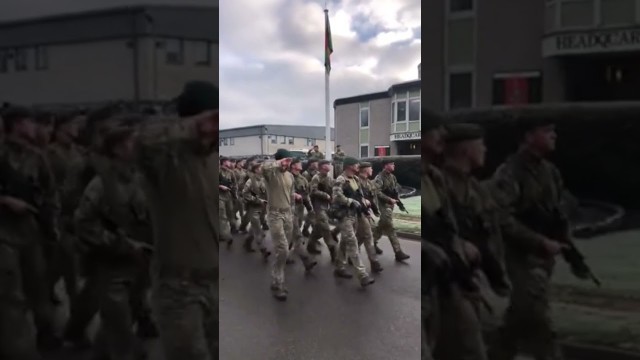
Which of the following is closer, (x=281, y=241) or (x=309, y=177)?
(x=281, y=241)

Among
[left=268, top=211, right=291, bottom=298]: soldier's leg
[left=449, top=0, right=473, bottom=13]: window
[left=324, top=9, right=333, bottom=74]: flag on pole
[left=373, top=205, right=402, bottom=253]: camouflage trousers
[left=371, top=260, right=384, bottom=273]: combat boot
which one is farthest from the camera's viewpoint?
[left=373, top=205, right=402, bottom=253]: camouflage trousers

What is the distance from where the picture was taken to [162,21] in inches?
86.5

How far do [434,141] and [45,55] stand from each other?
1.59 meters

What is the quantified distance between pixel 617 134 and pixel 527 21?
47 cm

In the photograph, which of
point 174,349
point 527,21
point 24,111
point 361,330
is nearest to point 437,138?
point 527,21

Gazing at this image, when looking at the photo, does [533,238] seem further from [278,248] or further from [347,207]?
[347,207]

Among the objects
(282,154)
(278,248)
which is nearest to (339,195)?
(282,154)

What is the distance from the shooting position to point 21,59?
2.42m

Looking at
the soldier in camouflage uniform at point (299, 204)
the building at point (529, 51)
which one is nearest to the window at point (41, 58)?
the building at point (529, 51)

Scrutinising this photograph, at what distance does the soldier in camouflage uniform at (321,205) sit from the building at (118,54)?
196 inches

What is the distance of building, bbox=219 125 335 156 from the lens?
6137 millimetres

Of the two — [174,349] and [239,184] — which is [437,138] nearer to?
[174,349]

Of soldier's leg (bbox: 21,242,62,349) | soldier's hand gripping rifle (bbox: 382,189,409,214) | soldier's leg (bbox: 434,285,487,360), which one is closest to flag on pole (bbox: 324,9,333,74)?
soldier's hand gripping rifle (bbox: 382,189,409,214)

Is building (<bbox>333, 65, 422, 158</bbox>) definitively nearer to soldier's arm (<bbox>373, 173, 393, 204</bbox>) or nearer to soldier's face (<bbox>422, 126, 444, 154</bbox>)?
soldier's arm (<bbox>373, 173, 393, 204</bbox>)
